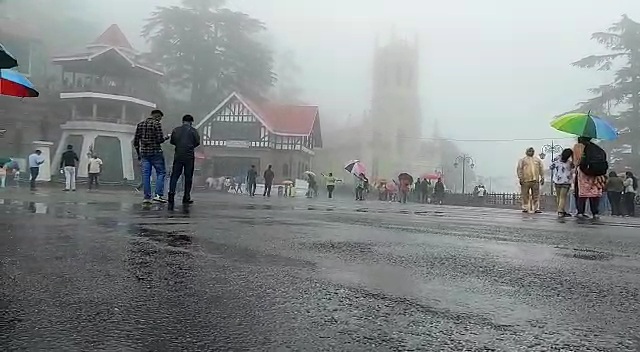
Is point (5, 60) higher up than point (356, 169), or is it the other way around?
point (5, 60)

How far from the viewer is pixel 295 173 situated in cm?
4791

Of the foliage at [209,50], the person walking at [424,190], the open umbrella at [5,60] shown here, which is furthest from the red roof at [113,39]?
the open umbrella at [5,60]

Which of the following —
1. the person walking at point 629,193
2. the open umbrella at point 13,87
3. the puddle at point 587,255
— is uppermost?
the open umbrella at point 13,87

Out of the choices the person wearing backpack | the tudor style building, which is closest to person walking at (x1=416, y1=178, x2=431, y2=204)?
the tudor style building

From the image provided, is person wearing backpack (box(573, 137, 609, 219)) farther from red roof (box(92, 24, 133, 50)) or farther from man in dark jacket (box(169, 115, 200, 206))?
red roof (box(92, 24, 133, 50))

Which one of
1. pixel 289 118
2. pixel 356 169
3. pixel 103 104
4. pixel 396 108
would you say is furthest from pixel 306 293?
pixel 396 108

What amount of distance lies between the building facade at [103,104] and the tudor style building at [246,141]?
6.92 m

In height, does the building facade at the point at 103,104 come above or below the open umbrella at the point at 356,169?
above

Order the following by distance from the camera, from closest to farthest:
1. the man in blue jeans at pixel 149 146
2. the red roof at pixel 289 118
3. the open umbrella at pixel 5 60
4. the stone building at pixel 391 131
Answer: the open umbrella at pixel 5 60 → the man in blue jeans at pixel 149 146 → the red roof at pixel 289 118 → the stone building at pixel 391 131

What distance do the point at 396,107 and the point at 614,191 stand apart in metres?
85.5

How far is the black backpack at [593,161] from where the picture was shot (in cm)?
1111

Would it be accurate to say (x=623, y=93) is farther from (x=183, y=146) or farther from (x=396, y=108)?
(x=396, y=108)

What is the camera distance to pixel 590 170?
11180 millimetres

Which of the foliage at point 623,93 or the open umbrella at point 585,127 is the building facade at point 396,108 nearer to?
the foliage at point 623,93
